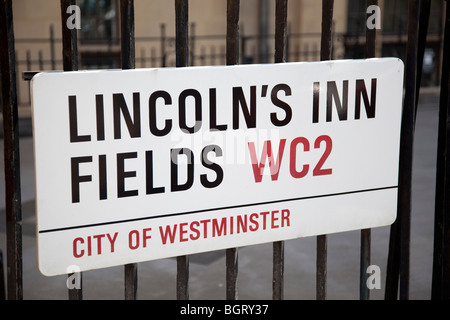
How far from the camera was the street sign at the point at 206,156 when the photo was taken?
1.92m

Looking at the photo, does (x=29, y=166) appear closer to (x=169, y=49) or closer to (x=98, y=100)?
(x=169, y=49)

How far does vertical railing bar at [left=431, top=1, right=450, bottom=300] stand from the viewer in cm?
233

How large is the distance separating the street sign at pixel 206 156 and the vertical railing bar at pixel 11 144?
15 centimetres

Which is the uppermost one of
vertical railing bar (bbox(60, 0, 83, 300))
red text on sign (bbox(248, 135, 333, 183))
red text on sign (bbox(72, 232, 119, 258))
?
vertical railing bar (bbox(60, 0, 83, 300))

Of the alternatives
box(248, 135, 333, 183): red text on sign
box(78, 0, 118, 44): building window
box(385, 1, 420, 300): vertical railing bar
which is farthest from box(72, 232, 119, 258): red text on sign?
box(78, 0, 118, 44): building window

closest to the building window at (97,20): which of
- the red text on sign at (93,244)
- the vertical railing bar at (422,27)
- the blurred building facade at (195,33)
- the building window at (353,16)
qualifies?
the blurred building facade at (195,33)

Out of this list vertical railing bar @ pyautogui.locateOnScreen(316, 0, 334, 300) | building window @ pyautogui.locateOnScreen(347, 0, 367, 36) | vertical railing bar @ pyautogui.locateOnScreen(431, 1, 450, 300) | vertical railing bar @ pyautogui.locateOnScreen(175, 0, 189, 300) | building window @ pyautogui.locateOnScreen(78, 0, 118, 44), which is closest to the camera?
vertical railing bar @ pyautogui.locateOnScreen(175, 0, 189, 300)

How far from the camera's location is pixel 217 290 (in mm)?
4262

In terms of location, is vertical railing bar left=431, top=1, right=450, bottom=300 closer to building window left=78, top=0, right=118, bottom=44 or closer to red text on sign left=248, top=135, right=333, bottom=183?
→ red text on sign left=248, top=135, right=333, bottom=183

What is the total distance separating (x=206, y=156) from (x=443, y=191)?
0.95 m

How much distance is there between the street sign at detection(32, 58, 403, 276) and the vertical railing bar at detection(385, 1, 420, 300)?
45 mm

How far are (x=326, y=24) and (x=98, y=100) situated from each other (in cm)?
85

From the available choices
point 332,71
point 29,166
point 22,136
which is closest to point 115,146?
point 332,71

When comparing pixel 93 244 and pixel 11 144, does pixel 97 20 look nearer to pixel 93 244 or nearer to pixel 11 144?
pixel 11 144
